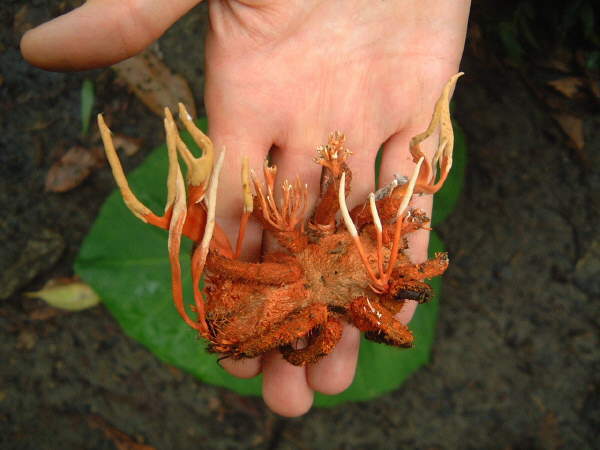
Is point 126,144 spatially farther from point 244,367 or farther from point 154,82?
point 244,367

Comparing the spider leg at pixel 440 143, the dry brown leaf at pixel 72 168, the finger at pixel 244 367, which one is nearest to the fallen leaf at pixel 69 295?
the dry brown leaf at pixel 72 168

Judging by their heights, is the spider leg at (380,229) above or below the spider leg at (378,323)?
above

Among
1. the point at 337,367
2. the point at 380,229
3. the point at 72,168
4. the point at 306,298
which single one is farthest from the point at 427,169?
the point at 72,168

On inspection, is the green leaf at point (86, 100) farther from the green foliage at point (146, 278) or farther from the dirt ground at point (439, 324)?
the green foliage at point (146, 278)

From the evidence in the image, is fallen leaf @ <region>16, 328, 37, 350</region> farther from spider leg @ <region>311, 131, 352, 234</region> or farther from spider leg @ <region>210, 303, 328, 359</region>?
spider leg @ <region>311, 131, 352, 234</region>

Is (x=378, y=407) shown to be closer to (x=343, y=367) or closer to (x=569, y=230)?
(x=343, y=367)

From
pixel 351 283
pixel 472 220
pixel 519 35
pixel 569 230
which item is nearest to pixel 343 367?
pixel 351 283
